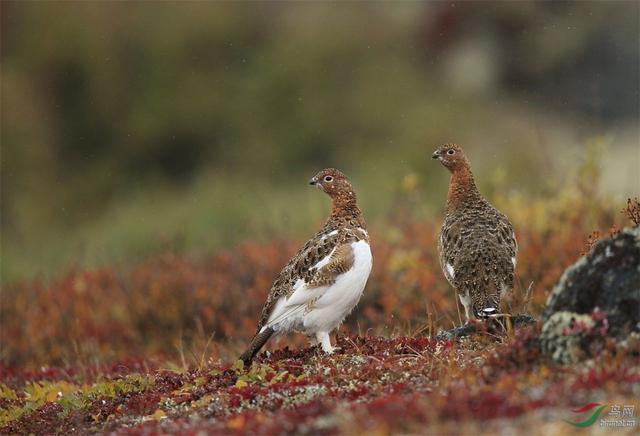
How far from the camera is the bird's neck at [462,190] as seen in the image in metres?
7.31

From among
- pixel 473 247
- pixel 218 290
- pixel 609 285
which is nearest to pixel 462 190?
pixel 473 247

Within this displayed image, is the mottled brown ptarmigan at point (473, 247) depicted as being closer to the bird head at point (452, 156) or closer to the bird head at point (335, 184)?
the bird head at point (452, 156)

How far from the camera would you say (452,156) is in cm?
741

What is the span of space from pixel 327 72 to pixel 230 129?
288 cm

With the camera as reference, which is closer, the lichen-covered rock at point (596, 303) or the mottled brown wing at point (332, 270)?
the lichen-covered rock at point (596, 303)

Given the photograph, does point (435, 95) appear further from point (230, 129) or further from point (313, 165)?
point (230, 129)

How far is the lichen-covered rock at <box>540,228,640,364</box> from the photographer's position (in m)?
4.75

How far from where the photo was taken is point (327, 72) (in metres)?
23.2

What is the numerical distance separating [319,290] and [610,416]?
8.25 feet

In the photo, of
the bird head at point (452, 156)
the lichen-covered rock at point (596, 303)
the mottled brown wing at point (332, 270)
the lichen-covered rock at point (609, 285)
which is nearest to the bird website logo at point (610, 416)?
the lichen-covered rock at point (596, 303)

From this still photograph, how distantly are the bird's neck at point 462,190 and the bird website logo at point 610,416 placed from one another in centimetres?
324

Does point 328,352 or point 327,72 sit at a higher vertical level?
point 327,72

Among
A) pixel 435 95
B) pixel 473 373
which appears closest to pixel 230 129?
pixel 435 95

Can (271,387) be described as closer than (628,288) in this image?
No
